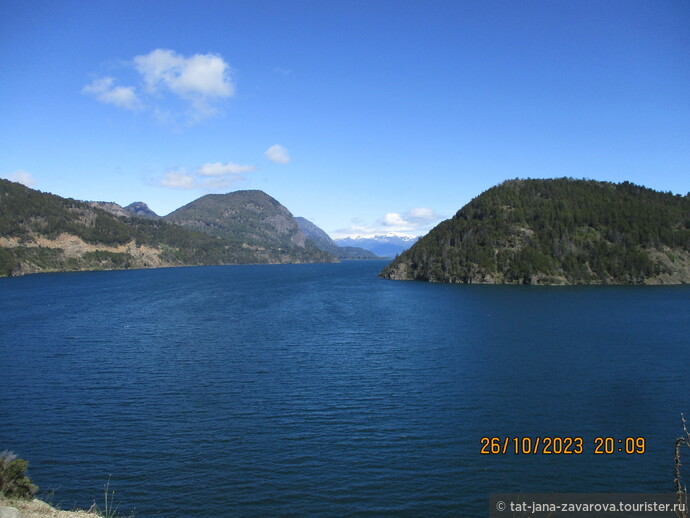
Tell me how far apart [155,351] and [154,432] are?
32.4 meters

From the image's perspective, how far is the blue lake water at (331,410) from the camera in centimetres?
3033

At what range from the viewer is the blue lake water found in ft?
99.5

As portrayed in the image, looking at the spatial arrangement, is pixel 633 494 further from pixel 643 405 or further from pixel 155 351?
pixel 155 351

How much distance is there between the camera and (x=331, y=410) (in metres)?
43.3
